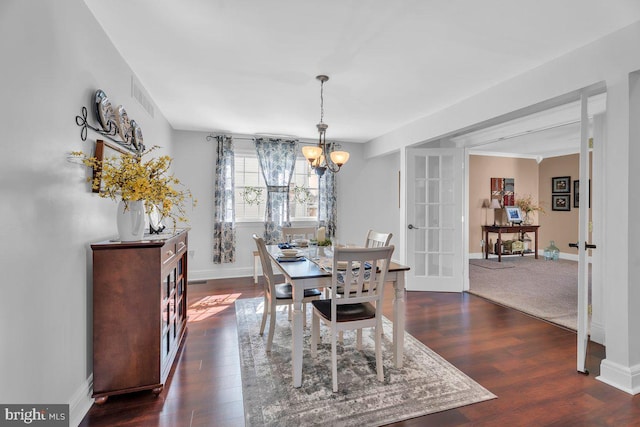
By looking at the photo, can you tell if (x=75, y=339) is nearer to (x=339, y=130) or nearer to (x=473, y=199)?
(x=339, y=130)

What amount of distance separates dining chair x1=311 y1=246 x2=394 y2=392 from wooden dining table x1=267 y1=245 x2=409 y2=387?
0.48 feet

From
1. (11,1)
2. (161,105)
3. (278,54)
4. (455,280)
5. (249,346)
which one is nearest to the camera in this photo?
(11,1)

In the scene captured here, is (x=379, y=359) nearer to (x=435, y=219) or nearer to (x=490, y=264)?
(x=435, y=219)

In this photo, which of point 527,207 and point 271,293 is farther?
point 527,207

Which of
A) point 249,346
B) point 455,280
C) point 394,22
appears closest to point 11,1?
point 394,22

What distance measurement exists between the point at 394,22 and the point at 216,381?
112 inches

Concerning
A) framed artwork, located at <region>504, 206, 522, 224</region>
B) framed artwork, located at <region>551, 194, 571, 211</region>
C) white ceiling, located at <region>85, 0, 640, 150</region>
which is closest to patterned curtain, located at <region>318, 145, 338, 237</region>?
white ceiling, located at <region>85, 0, 640, 150</region>

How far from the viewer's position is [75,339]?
185 cm

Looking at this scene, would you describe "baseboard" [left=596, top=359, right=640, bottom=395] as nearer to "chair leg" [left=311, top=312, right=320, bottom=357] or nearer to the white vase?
"chair leg" [left=311, top=312, right=320, bottom=357]

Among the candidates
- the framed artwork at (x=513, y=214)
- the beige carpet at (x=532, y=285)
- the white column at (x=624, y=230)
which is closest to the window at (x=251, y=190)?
the beige carpet at (x=532, y=285)

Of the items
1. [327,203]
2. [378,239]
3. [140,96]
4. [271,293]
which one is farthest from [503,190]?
[140,96]

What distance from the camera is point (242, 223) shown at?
18.0ft

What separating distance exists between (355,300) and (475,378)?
1.08 m

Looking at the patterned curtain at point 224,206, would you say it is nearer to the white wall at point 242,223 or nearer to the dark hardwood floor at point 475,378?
the white wall at point 242,223
